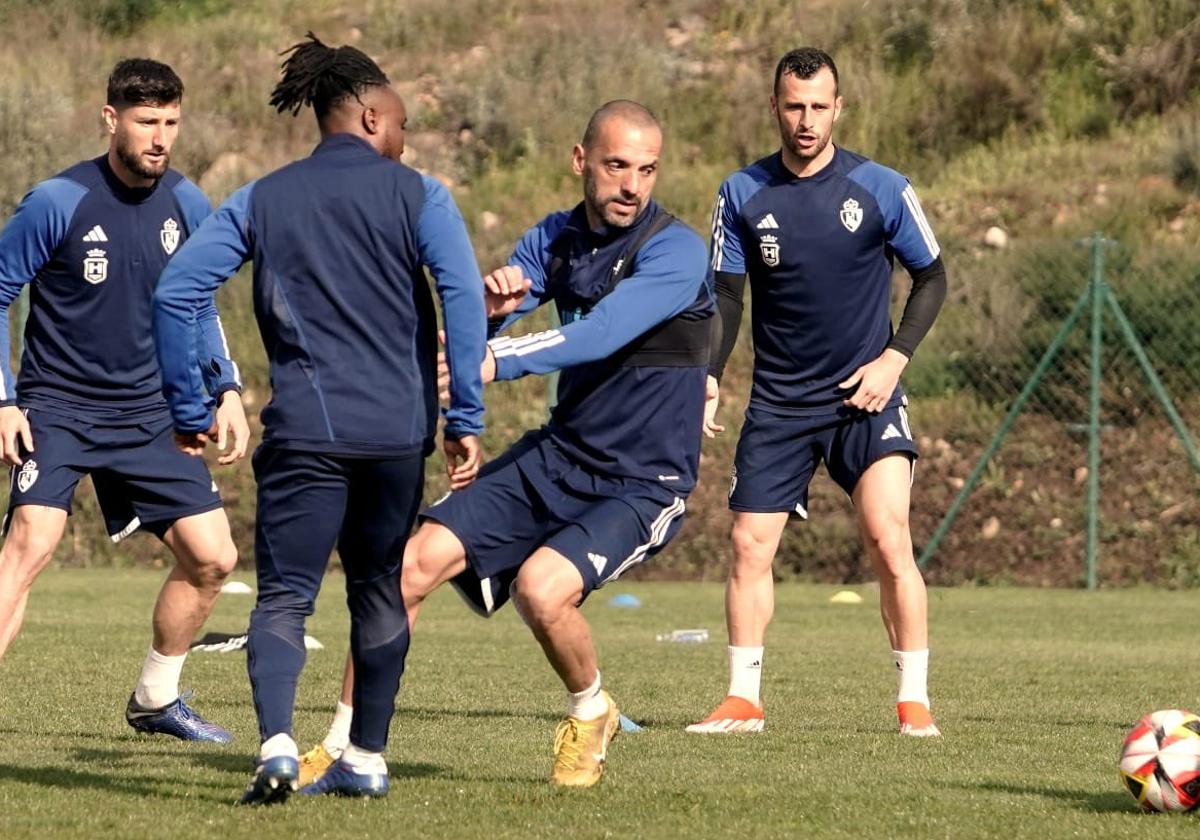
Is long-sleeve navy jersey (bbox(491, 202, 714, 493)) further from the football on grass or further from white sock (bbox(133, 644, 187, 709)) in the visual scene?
white sock (bbox(133, 644, 187, 709))

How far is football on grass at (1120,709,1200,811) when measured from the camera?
5812 mm

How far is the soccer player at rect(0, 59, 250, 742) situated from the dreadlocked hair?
1446 mm

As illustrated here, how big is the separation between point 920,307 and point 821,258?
415 millimetres

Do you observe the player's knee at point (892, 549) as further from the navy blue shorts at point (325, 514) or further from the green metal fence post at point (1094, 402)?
the green metal fence post at point (1094, 402)

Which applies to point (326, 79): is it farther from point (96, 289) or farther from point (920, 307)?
point (920, 307)

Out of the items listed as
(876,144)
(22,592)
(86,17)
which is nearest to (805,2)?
(876,144)

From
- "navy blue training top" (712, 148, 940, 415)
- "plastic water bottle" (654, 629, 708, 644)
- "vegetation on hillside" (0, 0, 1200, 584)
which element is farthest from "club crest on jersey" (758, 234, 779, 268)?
"vegetation on hillside" (0, 0, 1200, 584)

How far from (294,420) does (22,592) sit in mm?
2136

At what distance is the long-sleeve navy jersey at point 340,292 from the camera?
560 cm

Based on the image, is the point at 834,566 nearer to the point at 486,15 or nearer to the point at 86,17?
the point at 486,15

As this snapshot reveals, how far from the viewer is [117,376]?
7.39 meters

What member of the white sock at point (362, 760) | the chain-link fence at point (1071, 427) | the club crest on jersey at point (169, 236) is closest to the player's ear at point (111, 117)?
the club crest on jersey at point (169, 236)

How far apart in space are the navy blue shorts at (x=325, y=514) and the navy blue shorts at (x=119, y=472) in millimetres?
1700

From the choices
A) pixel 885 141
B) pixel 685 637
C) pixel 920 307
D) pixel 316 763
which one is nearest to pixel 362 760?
pixel 316 763
